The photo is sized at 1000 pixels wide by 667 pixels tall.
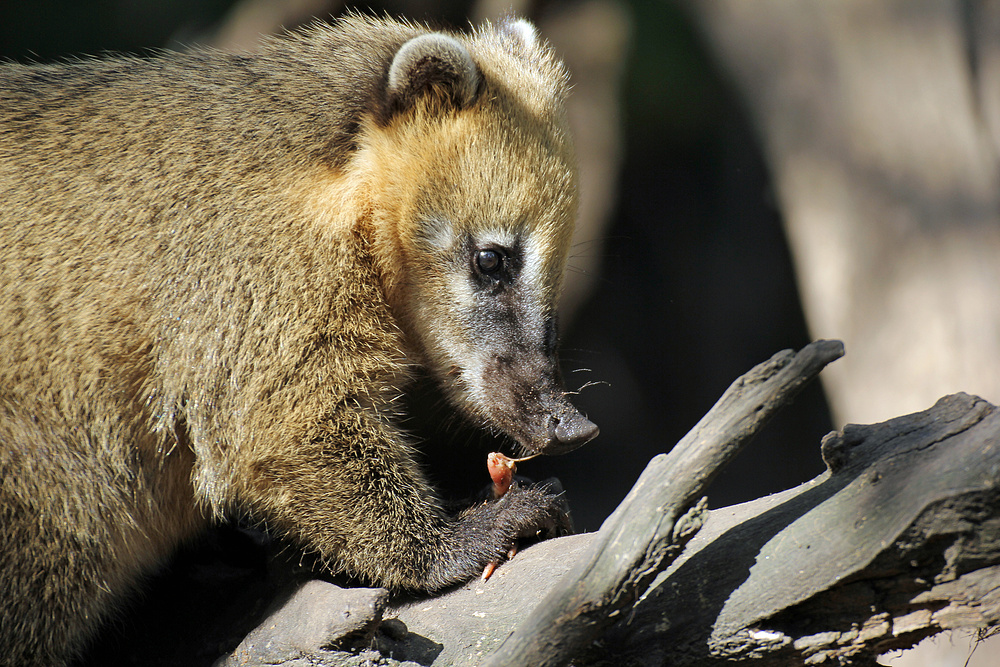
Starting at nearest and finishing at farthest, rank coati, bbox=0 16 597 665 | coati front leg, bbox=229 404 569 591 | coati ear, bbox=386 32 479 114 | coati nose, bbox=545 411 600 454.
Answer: coati, bbox=0 16 597 665
coati front leg, bbox=229 404 569 591
coati ear, bbox=386 32 479 114
coati nose, bbox=545 411 600 454

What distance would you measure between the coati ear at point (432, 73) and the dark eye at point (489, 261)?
23.1 inches

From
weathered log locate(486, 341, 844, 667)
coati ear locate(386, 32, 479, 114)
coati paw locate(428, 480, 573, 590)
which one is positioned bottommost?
coati paw locate(428, 480, 573, 590)

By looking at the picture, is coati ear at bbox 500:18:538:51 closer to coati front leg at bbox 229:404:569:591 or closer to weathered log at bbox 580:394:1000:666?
coati front leg at bbox 229:404:569:591

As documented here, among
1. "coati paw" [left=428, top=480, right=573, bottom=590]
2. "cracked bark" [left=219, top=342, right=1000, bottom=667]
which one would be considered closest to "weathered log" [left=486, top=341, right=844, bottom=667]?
"cracked bark" [left=219, top=342, right=1000, bottom=667]

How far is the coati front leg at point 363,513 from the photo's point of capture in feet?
9.37

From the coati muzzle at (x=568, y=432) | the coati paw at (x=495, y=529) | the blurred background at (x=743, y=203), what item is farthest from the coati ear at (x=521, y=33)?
the coati paw at (x=495, y=529)

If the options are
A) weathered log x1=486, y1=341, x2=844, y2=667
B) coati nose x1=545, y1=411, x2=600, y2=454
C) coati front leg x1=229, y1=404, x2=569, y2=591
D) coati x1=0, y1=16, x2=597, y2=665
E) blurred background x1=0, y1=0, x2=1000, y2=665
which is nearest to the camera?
weathered log x1=486, y1=341, x2=844, y2=667

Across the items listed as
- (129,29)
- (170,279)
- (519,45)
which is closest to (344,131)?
(170,279)

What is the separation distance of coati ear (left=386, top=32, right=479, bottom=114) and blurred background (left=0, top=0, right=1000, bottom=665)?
109 centimetres

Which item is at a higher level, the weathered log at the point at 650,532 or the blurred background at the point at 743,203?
the blurred background at the point at 743,203

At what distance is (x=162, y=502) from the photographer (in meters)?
2.99

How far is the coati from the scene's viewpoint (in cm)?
274

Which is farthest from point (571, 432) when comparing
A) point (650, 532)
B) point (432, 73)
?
point (432, 73)

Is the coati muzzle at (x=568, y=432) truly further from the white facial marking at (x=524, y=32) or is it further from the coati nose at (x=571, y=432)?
the white facial marking at (x=524, y=32)
